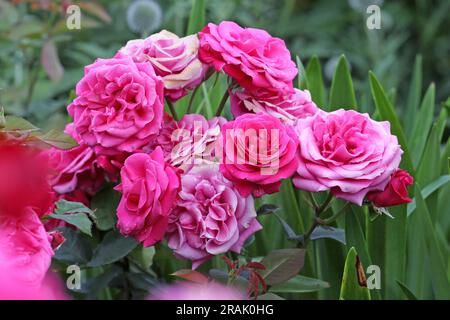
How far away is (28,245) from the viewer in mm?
721

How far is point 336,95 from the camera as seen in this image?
111 cm

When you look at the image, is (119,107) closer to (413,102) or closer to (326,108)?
(326,108)

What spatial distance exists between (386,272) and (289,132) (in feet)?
0.97

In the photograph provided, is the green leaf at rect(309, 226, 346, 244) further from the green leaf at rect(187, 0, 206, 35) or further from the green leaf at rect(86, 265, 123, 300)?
the green leaf at rect(187, 0, 206, 35)

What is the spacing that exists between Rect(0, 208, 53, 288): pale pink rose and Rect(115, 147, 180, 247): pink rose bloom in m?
0.10

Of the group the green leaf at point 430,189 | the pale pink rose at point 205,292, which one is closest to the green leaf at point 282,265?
the pale pink rose at point 205,292

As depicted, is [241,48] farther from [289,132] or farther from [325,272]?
[325,272]

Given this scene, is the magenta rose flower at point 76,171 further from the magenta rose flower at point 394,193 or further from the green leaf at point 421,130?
the green leaf at point 421,130

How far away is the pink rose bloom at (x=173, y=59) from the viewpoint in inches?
34.8

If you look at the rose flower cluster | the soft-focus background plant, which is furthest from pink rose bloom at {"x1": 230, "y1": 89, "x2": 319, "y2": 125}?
the soft-focus background plant

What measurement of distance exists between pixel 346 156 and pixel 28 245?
33 centimetres

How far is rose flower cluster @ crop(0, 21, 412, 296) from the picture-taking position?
2.63ft

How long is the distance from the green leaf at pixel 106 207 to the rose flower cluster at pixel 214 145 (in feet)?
0.19

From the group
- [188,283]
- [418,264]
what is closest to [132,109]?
[188,283]
